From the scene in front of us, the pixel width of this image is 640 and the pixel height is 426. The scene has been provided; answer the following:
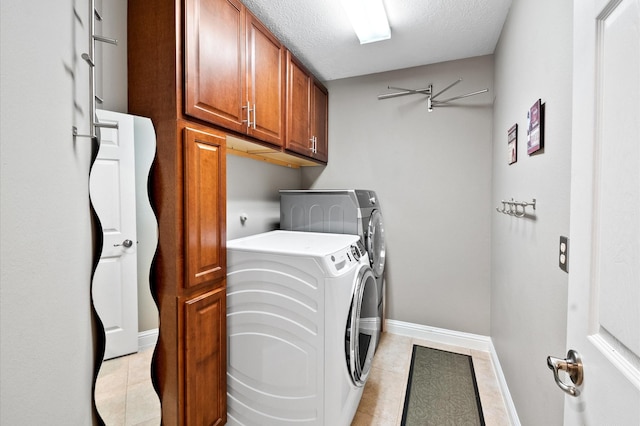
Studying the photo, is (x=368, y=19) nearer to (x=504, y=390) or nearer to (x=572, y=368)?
(x=572, y=368)

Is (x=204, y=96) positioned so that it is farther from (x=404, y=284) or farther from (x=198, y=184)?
(x=404, y=284)

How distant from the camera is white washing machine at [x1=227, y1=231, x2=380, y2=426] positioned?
4.61ft

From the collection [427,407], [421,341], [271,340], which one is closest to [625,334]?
[271,340]

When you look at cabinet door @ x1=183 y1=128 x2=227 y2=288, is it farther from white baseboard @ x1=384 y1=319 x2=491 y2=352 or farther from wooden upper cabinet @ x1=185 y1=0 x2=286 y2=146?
white baseboard @ x1=384 y1=319 x2=491 y2=352

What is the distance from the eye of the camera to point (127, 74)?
135 cm

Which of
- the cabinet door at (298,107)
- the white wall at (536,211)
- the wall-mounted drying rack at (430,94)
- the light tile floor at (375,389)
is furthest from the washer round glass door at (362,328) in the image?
the wall-mounted drying rack at (430,94)

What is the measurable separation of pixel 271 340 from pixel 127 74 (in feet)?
5.01

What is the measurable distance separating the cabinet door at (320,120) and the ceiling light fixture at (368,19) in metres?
0.72

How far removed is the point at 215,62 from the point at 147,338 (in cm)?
138

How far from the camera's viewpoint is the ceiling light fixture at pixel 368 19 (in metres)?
1.70

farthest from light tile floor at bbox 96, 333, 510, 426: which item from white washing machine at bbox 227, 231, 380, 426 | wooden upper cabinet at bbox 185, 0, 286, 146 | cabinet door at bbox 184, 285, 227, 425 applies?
wooden upper cabinet at bbox 185, 0, 286, 146

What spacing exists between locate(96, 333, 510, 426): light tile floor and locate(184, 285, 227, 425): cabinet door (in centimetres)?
17

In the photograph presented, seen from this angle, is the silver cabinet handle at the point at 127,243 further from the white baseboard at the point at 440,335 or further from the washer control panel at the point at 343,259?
the white baseboard at the point at 440,335

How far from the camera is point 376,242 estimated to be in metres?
2.57
